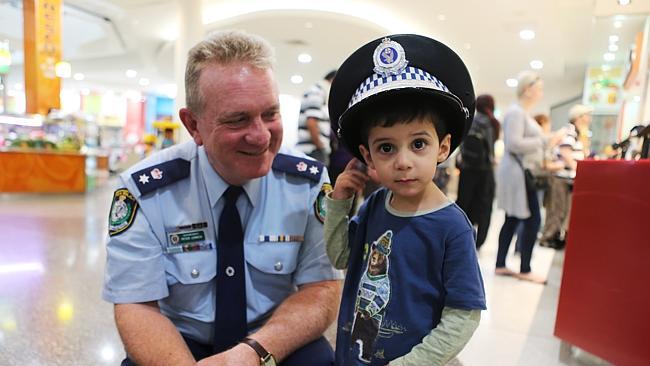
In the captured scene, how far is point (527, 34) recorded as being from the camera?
278 inches

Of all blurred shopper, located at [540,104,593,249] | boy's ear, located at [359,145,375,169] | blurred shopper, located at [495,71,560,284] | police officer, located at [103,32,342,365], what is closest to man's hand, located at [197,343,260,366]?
police officer, located at [103,32,342,365]

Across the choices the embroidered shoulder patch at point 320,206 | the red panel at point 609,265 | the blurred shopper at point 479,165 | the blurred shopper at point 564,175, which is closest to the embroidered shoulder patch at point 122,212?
the embroidered shoulder patch at point 320,206

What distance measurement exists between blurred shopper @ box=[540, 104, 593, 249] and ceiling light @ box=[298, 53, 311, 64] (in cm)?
646

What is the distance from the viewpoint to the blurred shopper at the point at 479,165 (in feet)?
10.2

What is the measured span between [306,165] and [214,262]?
334 mm

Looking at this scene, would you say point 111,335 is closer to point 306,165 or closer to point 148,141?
point 306,165

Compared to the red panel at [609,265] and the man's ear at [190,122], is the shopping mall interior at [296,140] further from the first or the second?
the man's ear at [190,122]

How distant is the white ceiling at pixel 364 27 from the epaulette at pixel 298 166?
12.7ft

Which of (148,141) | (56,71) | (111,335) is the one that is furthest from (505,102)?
(111,335)

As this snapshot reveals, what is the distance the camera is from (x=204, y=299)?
1.00m

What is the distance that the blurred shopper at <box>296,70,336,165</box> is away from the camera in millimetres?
2994

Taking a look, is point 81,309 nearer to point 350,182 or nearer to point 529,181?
point 350,182

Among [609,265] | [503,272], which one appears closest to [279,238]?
[609,265]

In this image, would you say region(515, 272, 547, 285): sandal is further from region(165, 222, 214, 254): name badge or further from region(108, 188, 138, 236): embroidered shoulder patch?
region(108, 188, 138, 236): embroidered shoulder patch
